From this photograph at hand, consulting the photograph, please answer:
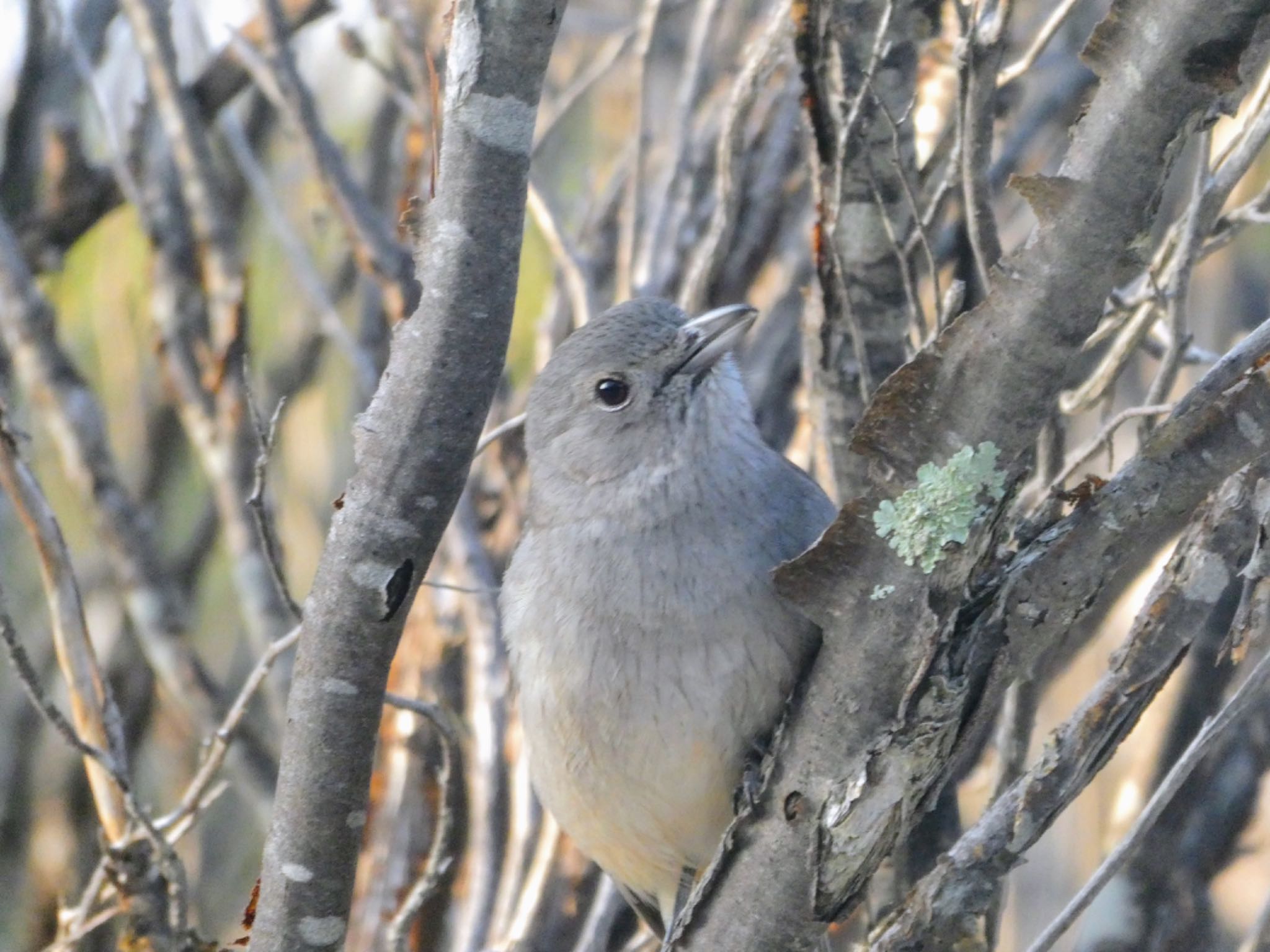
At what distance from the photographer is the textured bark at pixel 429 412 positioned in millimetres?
2238

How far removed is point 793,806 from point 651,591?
2.37ft

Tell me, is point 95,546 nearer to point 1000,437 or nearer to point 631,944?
point 631,944

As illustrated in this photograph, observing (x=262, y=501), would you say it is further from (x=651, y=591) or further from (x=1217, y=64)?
(x=1217, y=64)

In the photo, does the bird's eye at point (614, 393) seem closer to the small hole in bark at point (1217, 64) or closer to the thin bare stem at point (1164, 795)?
the thin bare stem at point (1164, 795)

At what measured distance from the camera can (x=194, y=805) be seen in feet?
10.4

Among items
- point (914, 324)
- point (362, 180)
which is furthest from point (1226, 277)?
point (362, 180)

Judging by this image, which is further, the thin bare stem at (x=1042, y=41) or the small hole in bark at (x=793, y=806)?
the thin bare stem at (x=1042, y=41)

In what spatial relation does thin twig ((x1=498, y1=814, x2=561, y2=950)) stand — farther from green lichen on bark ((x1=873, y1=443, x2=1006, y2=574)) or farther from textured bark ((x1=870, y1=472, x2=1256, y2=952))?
green lichen on bark ((x1=873, y1=443, x2=1006, y2=574))

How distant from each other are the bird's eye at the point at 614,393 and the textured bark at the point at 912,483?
3.78ft

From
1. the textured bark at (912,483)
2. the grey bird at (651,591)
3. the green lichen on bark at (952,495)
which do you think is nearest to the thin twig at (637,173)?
the grey bird at (651,591)

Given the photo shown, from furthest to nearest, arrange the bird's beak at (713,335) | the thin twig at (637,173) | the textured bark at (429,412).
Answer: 1. the thin twig at (637,173)
2. the bird's beak at (713,335)
3. the textured bark at (429,412)

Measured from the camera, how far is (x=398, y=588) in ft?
7.68

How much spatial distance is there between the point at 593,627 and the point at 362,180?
2908 millimetres

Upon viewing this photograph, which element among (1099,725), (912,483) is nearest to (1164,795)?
(1099,725)
